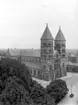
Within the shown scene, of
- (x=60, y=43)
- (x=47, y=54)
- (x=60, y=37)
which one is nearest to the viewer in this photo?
(x=47, y=54)

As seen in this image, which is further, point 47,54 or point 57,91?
point 47,54

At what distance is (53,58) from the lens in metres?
53.7

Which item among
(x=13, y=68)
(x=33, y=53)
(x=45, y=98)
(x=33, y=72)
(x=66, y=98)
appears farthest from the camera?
(x=33, y=53)

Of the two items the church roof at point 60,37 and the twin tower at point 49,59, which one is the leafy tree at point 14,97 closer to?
the twin tower at point 49,59

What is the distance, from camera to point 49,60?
5291cm

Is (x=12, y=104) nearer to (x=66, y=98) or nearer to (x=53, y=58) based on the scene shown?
(x=66, y=98)

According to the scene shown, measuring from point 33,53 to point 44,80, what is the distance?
1471 cm

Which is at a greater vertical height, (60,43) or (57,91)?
(60,43)

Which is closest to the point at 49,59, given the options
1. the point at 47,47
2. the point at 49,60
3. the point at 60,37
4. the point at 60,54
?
the point at 49,60

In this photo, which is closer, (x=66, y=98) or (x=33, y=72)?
(x=66, y=98)

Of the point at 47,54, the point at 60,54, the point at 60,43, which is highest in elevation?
the point at 60,43

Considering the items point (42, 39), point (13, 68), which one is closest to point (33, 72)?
point (42, 39)

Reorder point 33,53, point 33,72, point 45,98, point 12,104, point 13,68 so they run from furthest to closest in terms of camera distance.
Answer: point 33,53 < point 33,72 < point 13,68 < point 45,98 < point 12,104

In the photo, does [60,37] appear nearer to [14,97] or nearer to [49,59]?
[49,59]
